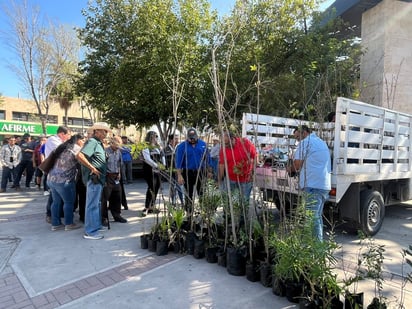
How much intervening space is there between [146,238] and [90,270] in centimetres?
86

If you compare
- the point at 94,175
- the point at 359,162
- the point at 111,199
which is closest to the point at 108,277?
the point at 94,175

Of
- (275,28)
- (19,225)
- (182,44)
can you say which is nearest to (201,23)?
(182,44)

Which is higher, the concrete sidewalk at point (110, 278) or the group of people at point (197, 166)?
the group of people at point (197, 166)

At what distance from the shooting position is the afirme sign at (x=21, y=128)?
32.9 m

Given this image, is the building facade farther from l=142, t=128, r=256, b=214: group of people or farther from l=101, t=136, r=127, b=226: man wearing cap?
l=142, t=128, r=256, b=214: group of people

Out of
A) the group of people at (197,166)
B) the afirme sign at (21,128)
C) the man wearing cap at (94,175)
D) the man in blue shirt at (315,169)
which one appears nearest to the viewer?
the man in blue shirt at (315,169)

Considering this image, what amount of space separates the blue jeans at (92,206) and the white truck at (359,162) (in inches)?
96.1

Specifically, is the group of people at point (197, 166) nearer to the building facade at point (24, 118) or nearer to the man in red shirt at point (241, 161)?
the man in red shirt at point (241, 161)

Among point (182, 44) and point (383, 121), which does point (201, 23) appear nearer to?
point (182, 44)

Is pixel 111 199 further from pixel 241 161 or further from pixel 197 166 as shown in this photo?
pixel 241 161

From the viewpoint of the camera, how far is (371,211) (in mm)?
4801

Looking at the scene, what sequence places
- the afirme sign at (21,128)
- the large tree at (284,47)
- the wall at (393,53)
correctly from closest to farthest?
the wall at (393,53)
the large tree at (284,47)
the afirme sign at (21,128)

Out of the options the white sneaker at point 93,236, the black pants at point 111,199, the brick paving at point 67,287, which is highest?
the black pants at point 111,199

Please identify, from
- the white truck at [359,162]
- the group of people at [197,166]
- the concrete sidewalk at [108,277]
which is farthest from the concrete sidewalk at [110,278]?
the group of people at [197,166]
